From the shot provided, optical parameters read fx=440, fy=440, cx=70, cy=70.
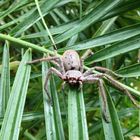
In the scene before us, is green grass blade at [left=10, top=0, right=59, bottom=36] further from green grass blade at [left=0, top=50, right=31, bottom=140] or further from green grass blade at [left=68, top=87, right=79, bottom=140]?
green grass blade at [left=68, top=87, right=79, bottom=140]

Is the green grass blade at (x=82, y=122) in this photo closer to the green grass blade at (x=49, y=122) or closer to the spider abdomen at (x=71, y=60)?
the green grass blade at (x=49, y=122)

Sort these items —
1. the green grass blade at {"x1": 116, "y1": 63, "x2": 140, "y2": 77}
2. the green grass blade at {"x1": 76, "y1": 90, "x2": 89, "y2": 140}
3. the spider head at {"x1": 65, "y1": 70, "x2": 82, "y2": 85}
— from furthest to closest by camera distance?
the spider head at {"x1": 65, "y1": 70, "x2": 82, "y2": 85} < the green grass blade at {"x1": 116, "y1": 63, "x2": 140, "y2": 77} < the green grass blade at {"x1": 76, "y1": 90, "x2": 89, "y2": 140}

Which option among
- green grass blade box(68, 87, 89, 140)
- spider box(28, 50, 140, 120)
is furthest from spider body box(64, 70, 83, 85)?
green grass blade box(68, 87, 89, 140)

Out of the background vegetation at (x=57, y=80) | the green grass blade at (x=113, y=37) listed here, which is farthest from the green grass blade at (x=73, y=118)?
the green grass blade at (x=113, y=37)

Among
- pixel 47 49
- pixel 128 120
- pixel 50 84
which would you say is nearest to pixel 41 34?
pixel 47 49

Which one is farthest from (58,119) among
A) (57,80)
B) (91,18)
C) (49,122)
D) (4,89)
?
(57,80)

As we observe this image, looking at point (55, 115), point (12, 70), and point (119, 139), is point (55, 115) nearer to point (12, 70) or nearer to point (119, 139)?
point (119, 139)

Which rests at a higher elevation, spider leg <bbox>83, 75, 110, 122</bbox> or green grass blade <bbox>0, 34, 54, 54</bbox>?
green grass blade <bbox>0, 34, 54, 54</bbox>
